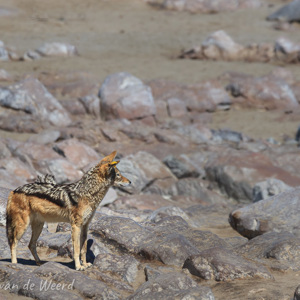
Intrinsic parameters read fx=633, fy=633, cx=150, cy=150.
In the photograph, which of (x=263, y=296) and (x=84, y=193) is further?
(x=84, y=193)

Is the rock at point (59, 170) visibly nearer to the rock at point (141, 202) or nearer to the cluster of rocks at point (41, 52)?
the rock at point (141, 202)

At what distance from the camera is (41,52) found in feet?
88.9

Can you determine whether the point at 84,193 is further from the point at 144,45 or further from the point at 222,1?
the point at 222,1

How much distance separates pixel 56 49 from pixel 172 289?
72.9 feet

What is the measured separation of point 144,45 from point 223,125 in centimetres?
966

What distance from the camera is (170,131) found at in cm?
1912

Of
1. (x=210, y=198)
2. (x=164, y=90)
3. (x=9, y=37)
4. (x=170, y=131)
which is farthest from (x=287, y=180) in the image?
(x=9, y=37)

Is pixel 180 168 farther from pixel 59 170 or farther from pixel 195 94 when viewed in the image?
pixel 195 94

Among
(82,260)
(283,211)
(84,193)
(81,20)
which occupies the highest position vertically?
(84,193)

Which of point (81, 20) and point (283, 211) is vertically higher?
point (283, 211)

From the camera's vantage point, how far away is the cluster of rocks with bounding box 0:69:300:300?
23.0 ft

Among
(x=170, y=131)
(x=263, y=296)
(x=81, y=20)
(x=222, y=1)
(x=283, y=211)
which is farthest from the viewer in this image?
(x=222, y=1)

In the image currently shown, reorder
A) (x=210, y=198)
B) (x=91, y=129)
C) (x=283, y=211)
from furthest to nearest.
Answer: (x=91, y=129), (x=210, y=198), (x=283, y=211)

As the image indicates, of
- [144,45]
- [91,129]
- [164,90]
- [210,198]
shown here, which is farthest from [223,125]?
[144,45]
